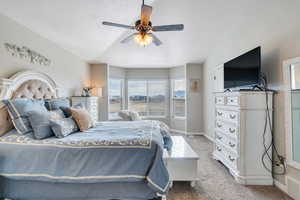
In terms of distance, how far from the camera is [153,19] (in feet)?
12.4

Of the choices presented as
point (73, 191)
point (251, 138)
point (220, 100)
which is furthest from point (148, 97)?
point (73, 191)

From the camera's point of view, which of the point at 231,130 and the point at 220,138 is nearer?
the point at 231,130

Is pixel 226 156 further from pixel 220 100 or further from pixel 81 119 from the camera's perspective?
pixel 81 119

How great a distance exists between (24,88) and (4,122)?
0.62 metres

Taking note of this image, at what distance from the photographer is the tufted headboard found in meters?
2.16

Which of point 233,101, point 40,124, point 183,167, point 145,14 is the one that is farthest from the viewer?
point 233,101

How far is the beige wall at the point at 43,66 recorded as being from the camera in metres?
2.38

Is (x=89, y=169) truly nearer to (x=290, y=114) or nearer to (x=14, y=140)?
(x=14, y=140)

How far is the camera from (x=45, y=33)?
311cm

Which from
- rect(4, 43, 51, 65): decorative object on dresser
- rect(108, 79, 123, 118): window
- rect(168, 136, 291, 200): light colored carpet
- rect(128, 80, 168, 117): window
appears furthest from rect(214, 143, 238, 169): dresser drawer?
rect(108, 79, 123, 118): window

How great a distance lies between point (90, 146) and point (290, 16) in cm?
298

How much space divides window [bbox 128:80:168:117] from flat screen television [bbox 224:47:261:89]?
11.2 ft

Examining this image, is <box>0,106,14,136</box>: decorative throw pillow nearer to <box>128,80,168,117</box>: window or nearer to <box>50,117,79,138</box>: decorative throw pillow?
<box>50,117,79,138</box>: decorative throw pillow

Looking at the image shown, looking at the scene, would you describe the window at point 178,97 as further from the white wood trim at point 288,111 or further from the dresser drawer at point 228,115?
the white wood trim at point 288,111
